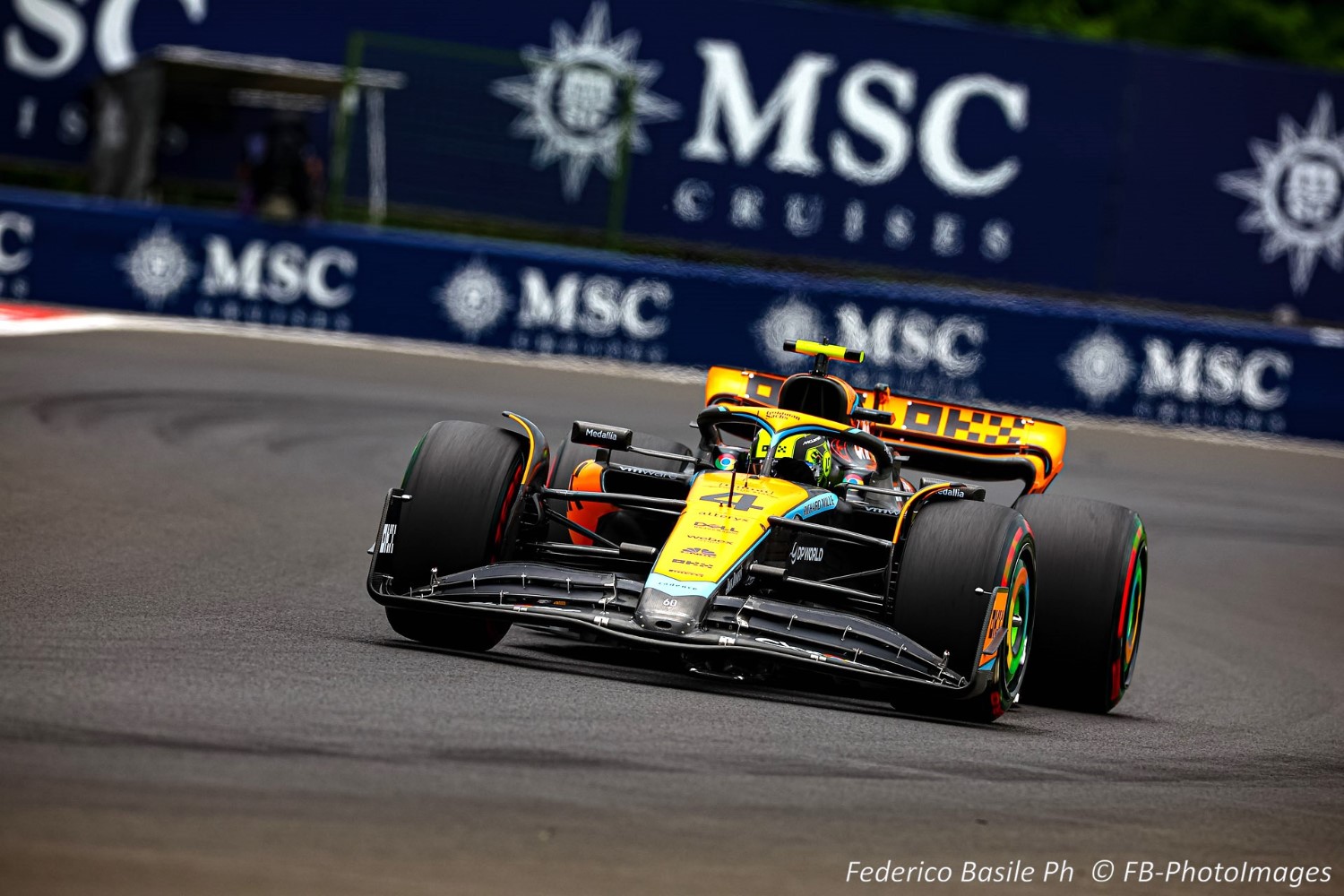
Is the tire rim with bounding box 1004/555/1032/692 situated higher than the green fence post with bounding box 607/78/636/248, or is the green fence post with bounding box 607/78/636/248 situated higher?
the green fence post with bounding box 607/78/636/248

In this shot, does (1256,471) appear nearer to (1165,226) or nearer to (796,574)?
(1165,226)

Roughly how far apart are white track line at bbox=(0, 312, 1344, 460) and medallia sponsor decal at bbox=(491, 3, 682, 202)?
193 inches

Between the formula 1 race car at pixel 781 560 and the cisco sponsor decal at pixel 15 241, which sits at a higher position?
the cisco sponsor decal at pixel 15 241

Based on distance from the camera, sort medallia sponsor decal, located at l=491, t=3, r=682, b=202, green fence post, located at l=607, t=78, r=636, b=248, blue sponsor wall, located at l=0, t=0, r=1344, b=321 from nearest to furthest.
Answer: blue sponsor wall, located at l=0, t=0, r=1344, b=321 < medallia sponsor decal, located at l=491, t=3, r=682, b=202 < green fence post, located at l=607, t=78, r=636, b=248

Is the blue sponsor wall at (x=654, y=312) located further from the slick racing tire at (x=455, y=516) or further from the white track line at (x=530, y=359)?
the slick racing tire at (x=455, y=516)

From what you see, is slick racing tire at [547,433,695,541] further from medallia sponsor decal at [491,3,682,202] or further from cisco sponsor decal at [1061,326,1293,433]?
medallia sponsor decal at [491,3,682,202]

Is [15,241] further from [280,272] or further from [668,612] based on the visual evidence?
[668,612]

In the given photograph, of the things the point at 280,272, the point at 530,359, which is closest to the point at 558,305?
the point at 530,359

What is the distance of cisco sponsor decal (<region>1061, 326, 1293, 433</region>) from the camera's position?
68.0 ft

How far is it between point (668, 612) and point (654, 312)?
14.0m

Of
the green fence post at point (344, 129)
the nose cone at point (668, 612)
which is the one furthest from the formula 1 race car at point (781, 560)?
the green fence post at point (344, 129)

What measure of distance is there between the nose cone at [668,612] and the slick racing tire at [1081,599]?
1641mm

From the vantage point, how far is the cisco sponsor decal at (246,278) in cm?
1928

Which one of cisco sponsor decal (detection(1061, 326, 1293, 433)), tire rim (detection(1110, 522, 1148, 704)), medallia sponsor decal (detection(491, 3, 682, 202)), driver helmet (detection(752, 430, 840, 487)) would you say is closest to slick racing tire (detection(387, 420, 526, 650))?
driver helmet (detection(752, 430, 840, 487))
